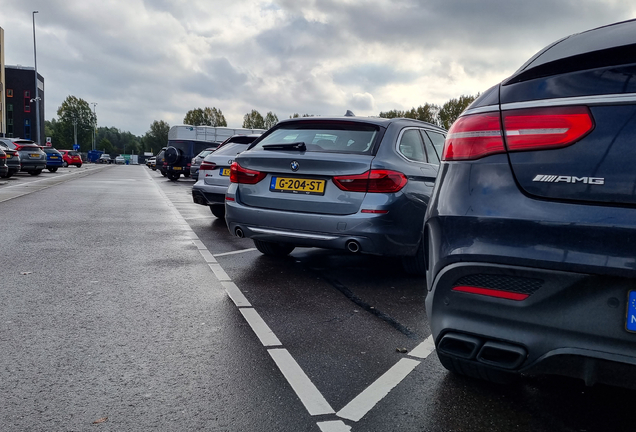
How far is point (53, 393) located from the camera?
9.14 ft

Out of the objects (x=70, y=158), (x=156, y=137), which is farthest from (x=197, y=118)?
(x=70, y=158)

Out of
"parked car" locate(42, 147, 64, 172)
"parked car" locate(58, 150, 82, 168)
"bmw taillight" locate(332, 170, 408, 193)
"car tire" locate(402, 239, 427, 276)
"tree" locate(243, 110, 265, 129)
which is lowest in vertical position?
"parked car" locate(58, 150, 82, 168)

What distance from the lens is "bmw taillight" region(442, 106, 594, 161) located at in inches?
85.6

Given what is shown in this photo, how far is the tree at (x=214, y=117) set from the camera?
125125 millimetres

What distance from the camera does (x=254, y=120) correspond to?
123 m

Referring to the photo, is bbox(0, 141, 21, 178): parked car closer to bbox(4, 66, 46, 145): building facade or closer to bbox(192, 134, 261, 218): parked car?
bbox(192, 134, 261, 218): parked car

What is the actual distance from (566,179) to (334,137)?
3.55 meters

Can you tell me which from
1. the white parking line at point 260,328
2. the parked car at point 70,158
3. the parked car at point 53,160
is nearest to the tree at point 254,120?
the parked car at point 70,158

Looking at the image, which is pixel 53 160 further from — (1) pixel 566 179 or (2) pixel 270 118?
(2) pixel 270 118

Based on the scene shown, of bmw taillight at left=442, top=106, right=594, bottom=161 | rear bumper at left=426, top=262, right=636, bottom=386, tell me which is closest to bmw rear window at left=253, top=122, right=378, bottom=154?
bmw taillight at left=442, top=106, right=594, bottom=161

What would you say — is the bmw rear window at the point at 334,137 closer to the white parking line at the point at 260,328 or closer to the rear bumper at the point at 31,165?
the white parking line at the point at 260,328

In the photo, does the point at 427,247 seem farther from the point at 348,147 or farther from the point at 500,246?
the point at 348,147

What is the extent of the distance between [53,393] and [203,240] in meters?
5.36

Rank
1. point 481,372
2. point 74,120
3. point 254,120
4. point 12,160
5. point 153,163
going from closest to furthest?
point 481,372, point 12,160, point 153,163, point 254,120, point 74,120
